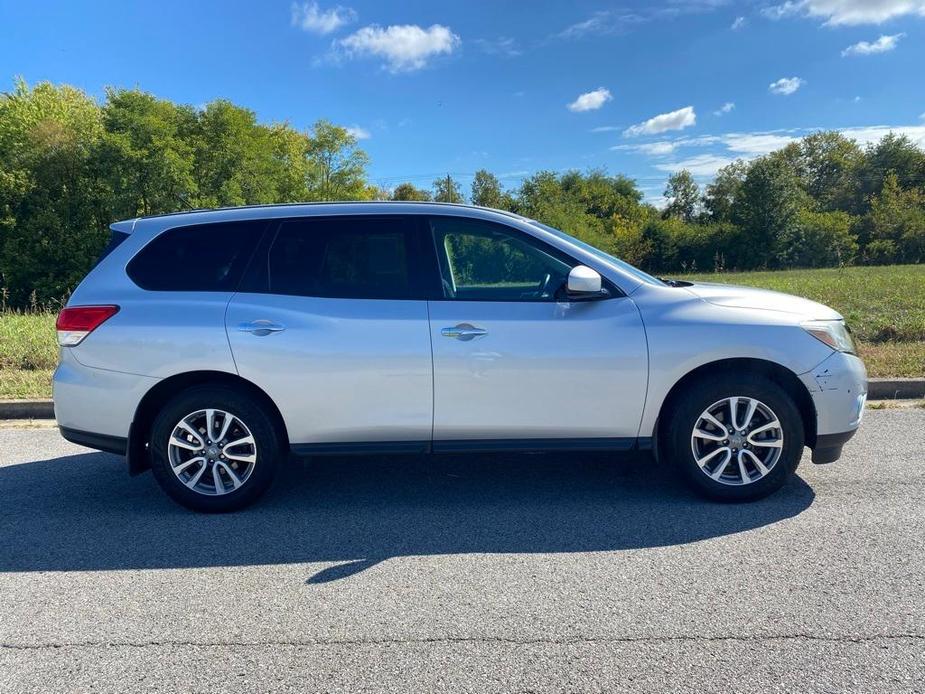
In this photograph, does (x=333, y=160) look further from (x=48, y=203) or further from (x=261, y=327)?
(x=261, y=327)

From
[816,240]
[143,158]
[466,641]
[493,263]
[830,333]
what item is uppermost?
[143,158]

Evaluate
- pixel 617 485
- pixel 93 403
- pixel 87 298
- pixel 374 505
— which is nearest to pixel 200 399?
pixel 93 403

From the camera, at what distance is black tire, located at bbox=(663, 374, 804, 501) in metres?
4.04

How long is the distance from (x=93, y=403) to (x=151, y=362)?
1.58ft

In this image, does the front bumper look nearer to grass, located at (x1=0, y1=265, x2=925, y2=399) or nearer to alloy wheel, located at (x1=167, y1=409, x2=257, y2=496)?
alloy wheel, located at (x1=167, y1=409, x2=257, y2=496)

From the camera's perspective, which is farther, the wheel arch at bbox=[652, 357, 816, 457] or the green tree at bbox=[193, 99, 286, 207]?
the green tree at bbox=[193, 99, 286, 207]

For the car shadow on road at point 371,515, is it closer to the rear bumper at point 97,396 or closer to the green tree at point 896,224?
the rear bumper at point 97,396

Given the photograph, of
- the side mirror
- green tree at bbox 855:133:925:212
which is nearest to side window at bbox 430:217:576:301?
the side mirror

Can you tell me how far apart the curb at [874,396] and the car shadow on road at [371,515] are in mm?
2026

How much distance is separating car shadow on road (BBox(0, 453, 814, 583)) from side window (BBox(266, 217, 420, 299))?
4.67ft

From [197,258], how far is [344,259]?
0.97 m

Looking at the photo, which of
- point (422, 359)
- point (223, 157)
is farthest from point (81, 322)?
point (223, 157)

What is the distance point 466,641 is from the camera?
2783mm

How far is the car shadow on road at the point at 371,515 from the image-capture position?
367cm
